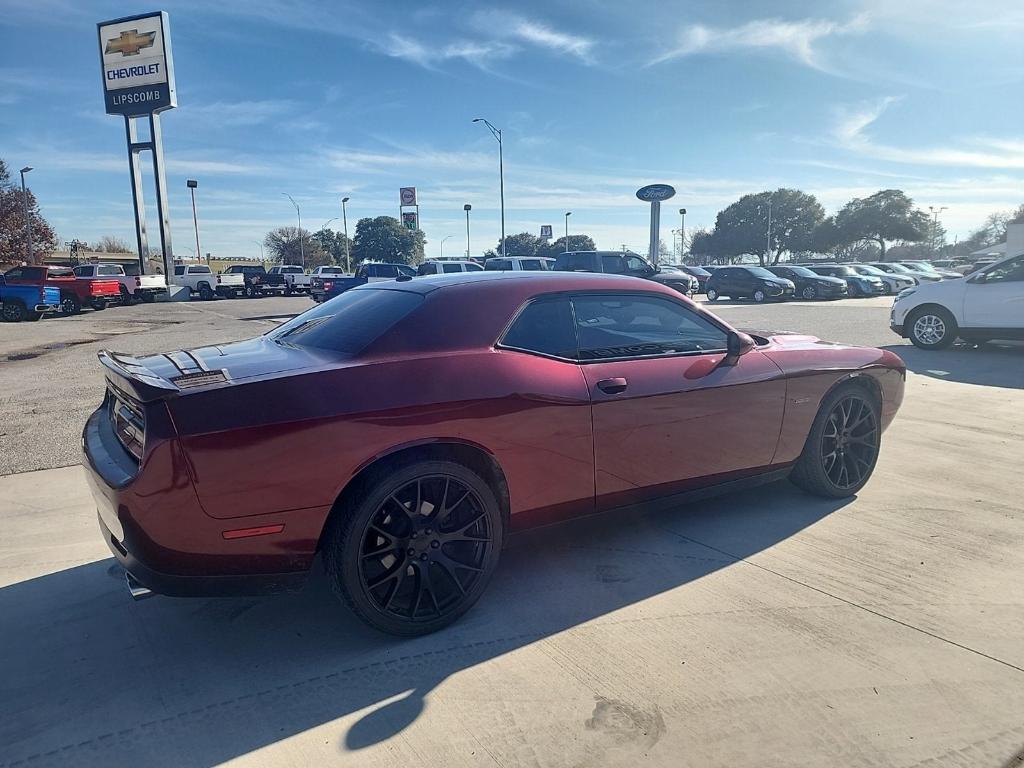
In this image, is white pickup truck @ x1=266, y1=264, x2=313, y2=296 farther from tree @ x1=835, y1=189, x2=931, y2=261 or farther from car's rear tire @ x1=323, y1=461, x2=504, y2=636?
tree @ x1=835, y1=189, x2=931, y2=261

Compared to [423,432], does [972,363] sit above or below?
below

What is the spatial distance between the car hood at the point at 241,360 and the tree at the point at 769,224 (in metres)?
74.6

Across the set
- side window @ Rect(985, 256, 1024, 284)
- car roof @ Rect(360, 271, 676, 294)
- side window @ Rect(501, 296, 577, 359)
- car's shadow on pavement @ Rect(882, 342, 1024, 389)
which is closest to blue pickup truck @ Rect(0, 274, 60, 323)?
car roof @ Rect(360, 271, 676, 294)

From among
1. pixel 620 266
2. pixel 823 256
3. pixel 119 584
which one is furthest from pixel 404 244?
pixel 119 584

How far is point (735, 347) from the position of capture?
371 cm

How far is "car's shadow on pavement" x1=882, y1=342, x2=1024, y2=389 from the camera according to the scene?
848 centimetres

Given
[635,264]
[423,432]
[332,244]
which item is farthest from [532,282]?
[332,244]

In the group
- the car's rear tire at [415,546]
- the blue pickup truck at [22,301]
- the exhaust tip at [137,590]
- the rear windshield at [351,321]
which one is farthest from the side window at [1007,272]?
the blue pickup truck at [22,301]

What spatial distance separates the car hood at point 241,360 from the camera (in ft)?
8.86

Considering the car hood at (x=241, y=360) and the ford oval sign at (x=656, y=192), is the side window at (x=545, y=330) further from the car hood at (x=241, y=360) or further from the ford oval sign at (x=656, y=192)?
the ford oval sign at (x=656, y=192)

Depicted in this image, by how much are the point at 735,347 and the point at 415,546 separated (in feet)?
6.97

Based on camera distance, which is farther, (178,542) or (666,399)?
(666,399)

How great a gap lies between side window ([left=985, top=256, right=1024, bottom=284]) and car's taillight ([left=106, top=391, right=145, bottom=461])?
1195 centimetres

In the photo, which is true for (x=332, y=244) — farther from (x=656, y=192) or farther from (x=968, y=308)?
(x=968, y=308)
